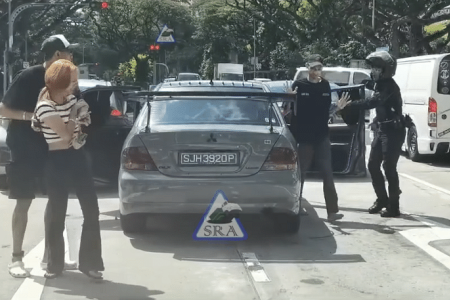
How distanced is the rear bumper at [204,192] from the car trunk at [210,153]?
79 mm

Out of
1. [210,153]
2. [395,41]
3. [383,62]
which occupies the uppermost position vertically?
[395,41]

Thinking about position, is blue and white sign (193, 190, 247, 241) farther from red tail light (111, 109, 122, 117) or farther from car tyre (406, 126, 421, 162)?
car tyre (406, 126, 421, 162)

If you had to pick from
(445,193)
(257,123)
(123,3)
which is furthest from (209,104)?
(123,3)

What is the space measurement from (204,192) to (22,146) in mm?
1712

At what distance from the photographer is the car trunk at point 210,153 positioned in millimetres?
7617

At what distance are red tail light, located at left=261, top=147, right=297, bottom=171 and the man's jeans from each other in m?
1.55

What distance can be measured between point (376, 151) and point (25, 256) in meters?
4.16

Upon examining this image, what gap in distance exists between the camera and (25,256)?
24.1 ft

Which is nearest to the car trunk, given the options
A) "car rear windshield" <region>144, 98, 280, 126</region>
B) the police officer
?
"car rear windshield" <region>144, 98, 280, 126</region>

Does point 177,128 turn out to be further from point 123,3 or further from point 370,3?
point 123,3

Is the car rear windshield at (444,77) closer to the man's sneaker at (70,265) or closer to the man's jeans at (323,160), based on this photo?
the man's jeans at (323,160)

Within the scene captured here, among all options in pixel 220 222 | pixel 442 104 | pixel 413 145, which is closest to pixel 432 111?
pixel 442 104

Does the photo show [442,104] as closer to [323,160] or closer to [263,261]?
[323,160]

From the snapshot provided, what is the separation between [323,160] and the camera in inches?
365
